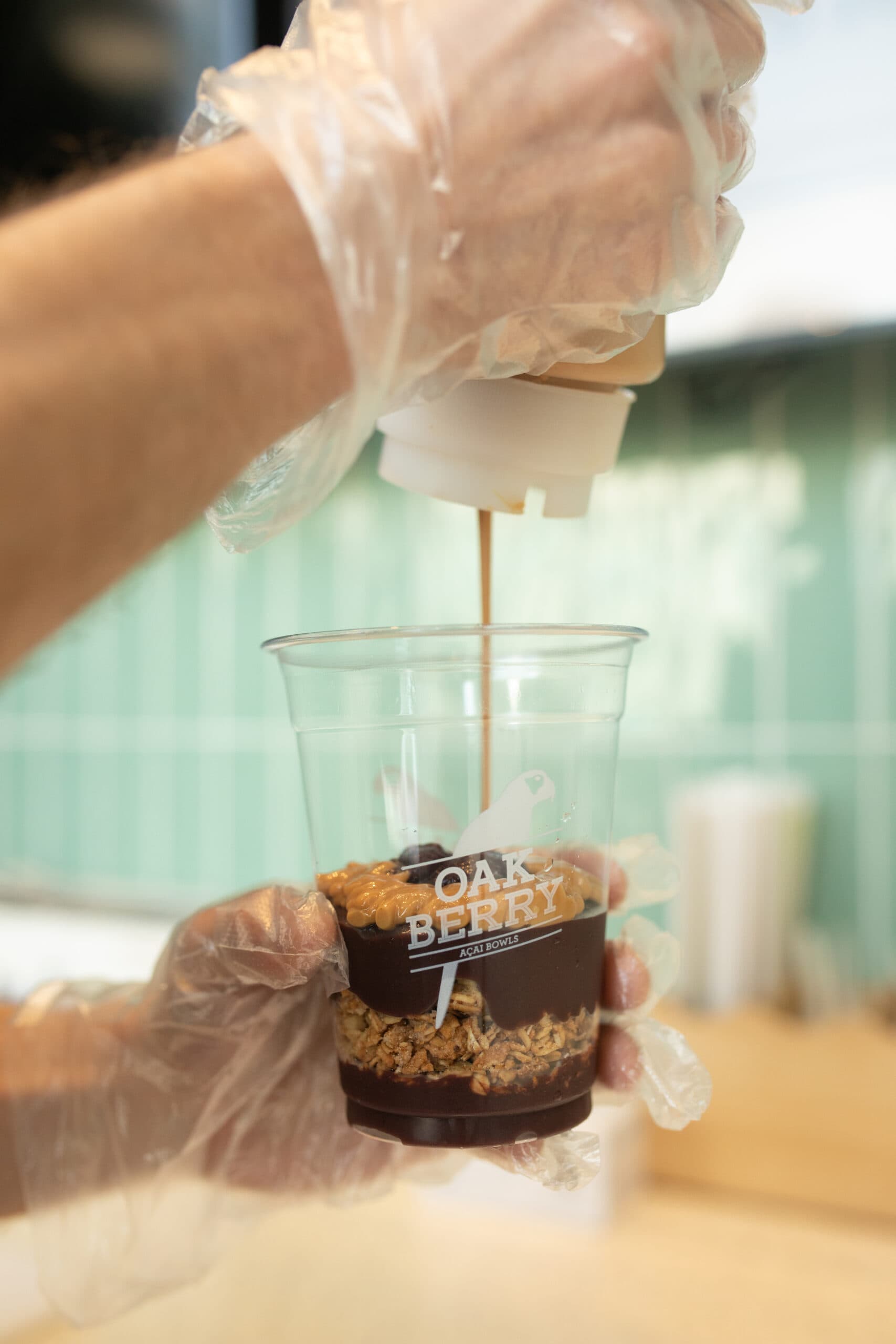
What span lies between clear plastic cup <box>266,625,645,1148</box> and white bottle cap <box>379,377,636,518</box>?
0.28ft

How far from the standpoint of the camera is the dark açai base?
42cm

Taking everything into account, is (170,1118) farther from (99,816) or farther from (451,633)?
(99,816)

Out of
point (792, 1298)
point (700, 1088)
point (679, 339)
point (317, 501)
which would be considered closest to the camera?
point (317, 501)

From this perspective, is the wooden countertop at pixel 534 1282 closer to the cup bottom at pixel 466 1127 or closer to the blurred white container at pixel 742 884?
the blurred white container at pixel 742 884

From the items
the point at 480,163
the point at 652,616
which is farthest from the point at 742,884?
the point at 480,163

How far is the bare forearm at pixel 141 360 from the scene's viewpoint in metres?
0.28

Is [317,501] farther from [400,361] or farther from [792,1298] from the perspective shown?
[792,1298]

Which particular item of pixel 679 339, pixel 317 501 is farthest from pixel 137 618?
pixel 317 501

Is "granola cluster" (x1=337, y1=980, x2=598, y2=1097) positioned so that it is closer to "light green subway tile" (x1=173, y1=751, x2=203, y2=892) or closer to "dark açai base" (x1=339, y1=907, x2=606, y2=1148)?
"dark açai base" (x1=339, y1=907, x2=606, y2=1148)

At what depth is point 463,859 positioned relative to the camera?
414 mm

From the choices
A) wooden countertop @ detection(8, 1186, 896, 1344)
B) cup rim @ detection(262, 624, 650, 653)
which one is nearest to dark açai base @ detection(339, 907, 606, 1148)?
cup rim @ detection(262, 624, 650, 653)

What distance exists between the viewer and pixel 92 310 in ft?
0.96

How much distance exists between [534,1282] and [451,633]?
0.71 metres

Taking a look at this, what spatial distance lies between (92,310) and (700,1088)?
44cm
